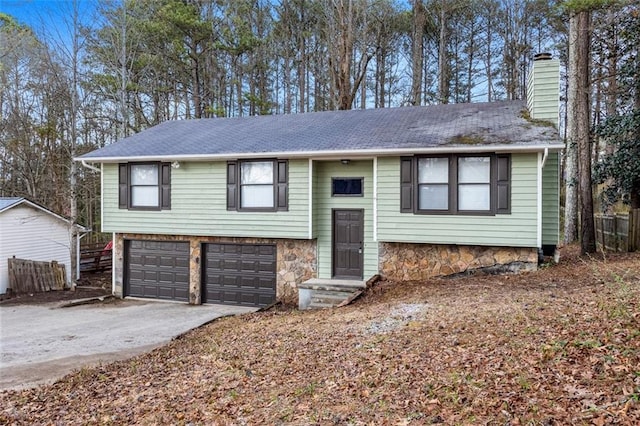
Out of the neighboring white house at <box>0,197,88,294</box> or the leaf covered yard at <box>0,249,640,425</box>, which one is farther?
the neighboring white house at <box>0,197,88,294</box>

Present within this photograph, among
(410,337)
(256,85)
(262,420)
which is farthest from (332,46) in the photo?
(262,420)

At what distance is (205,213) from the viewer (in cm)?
1171

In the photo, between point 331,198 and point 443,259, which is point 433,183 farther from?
point 331,198

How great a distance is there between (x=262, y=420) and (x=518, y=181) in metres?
7.57

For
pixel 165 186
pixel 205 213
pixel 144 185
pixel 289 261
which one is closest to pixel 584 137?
pixel 289 261

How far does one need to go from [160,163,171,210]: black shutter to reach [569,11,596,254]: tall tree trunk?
10460mm

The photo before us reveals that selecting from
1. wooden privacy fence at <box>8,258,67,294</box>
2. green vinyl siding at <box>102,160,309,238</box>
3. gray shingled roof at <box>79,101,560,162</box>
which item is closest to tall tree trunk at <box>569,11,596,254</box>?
gray shingled roof at <box>79,101,560,162</box>

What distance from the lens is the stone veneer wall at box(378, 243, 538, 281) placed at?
9703mm

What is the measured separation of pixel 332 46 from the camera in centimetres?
1977

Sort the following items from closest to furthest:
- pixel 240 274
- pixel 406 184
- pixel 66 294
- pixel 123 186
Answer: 1. pixel 406 184
2. pixel 240 274
3. pixel 123 186
4. pixel 66 294

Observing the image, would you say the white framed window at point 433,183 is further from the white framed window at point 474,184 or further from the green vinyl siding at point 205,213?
the green vinyl siding at point 205,213

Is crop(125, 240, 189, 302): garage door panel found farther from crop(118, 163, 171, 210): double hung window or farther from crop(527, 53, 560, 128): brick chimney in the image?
crop(527, 53, 560, 128): brick chimney

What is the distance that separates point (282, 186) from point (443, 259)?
409 cm

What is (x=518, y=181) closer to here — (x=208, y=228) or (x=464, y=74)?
(x=208, y=228)
